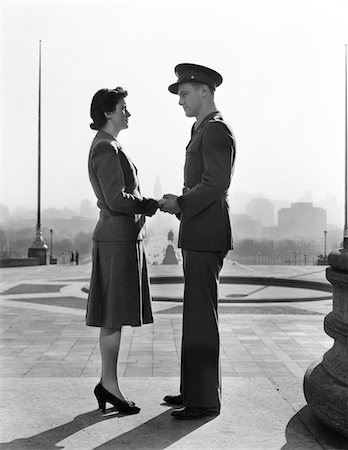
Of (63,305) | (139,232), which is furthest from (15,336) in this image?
(139,232)

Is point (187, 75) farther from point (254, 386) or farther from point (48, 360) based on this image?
point (48, 360)

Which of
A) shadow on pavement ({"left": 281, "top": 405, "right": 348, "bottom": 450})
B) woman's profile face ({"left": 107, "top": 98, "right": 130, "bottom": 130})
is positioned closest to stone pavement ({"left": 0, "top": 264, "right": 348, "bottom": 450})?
shadow on pavement ({"left": 281, "top": 405, "right": 348, "bottom": 450})

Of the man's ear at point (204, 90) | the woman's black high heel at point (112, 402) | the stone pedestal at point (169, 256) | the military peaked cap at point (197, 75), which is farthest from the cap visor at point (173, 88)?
the stone pedestal at point (169, 256)

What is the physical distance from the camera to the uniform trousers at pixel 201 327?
3855 mm

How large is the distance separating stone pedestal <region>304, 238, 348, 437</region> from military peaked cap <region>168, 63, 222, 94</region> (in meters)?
1.25

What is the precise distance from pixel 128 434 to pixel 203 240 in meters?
1.16

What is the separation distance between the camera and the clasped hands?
384cm

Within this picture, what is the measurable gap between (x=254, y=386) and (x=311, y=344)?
8.15 ft

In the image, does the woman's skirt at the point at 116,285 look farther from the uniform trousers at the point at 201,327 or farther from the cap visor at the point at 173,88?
the cap visor at the point at 173,88

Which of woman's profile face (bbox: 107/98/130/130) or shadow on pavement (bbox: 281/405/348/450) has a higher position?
woman's profile face (bbox: 107/98/130/130)

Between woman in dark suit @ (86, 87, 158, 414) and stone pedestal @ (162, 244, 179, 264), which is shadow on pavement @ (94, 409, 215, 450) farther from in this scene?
stone pedestal @ (162, 244, 179, 264)

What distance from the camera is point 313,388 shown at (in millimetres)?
3607

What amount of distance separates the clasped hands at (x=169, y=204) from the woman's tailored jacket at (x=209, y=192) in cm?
4

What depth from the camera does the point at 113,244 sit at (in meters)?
Answer: 3.89
